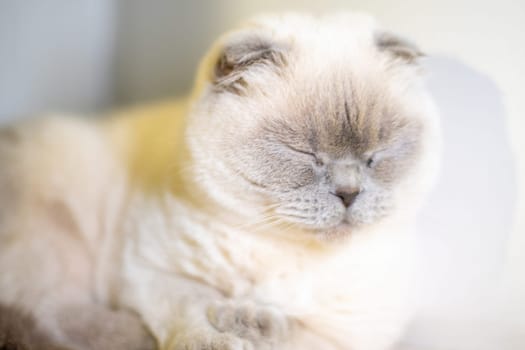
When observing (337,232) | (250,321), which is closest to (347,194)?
(337,232)

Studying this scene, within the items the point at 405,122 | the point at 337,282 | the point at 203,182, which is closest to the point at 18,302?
the point at 203,182

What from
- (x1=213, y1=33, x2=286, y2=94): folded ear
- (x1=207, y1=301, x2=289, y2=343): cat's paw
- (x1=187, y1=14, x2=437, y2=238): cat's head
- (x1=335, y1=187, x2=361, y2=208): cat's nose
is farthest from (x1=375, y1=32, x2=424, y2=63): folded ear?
(x1=207, y1=301, x2=289, y2=343): cat's paw

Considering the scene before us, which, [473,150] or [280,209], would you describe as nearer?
[280,209]

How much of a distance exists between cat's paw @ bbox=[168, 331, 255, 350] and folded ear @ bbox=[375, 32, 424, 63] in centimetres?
81

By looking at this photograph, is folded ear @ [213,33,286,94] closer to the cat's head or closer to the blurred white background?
the cat's head

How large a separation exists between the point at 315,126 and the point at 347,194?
178mm

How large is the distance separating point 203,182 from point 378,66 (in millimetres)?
548

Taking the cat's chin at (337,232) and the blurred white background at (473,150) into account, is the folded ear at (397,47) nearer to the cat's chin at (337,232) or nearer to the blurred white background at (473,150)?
the blurred white background at (473,150)

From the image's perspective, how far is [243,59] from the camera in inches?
46.6

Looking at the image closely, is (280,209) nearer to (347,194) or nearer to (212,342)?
(347,194)

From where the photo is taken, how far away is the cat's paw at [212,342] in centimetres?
109

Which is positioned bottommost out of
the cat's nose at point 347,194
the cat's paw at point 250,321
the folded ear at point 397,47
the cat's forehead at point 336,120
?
the cat's paw at point 250,321

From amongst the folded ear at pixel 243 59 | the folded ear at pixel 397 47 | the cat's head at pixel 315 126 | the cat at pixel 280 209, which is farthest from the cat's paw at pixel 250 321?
the folded ear at pixel 397 47

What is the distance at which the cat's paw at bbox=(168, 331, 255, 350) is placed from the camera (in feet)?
3.59
